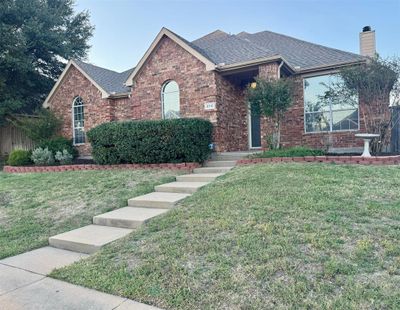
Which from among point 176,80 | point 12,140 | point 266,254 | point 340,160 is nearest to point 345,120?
point 340,160

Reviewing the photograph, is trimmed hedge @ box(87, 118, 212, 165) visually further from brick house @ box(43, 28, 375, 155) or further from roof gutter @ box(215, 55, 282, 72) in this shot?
roof gutter @ box(215, 55, 282, 72)

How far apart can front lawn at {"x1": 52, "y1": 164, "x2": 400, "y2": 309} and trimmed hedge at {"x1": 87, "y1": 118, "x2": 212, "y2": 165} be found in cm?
385

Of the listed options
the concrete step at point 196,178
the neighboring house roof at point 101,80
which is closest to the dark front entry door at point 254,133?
the concrete step at point 196,178

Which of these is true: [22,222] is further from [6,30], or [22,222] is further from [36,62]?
[36,62]

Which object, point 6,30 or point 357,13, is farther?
point 6,30

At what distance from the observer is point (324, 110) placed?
1089 centimetres

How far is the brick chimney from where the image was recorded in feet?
39.1

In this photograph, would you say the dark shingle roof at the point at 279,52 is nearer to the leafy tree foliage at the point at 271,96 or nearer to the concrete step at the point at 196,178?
the leafy tree foliage at the point at 271,96

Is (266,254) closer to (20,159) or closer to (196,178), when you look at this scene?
(196,178)

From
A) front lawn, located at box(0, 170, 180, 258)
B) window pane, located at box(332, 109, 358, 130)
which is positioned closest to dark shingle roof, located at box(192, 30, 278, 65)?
window pane, located at box(332, 109, 358, 130)

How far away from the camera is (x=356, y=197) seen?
4750mm

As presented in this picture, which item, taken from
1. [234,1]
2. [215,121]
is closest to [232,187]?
[215,121]

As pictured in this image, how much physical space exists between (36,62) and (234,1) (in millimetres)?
14218

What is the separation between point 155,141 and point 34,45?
14.2 metres
